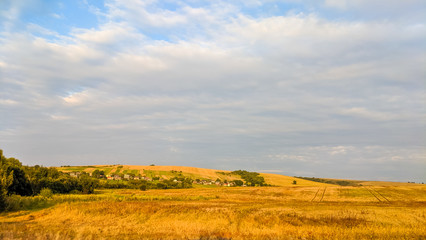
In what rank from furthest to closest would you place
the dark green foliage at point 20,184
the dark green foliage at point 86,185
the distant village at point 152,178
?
the distant village at point 152,178
the dark green foliage at point 86,185
the dark green foliage at point 20,184

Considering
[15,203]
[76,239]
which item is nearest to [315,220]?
[76,239]

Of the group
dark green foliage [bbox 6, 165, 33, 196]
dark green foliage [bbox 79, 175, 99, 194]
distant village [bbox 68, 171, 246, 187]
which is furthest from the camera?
distant village [bbox 68, 171, 246, 187]

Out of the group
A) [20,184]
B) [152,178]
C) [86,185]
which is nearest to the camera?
[20,184]

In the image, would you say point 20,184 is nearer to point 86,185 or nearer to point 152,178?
point 86,185

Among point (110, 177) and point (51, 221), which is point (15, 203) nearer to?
point (51, 221)

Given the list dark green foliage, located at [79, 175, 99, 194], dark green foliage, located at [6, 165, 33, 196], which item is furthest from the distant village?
dark green foliage, located at [6, 165, 33, 196]

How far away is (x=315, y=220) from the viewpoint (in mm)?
24812

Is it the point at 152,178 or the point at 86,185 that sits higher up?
the point at 152,178

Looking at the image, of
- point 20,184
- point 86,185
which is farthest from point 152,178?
point 20,184

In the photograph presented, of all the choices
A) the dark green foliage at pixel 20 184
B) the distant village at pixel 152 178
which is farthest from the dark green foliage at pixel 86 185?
the distant village at pixel 152 178

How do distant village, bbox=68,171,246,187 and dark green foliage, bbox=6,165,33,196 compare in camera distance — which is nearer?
dark green foliage, bbox=6,165,33,196

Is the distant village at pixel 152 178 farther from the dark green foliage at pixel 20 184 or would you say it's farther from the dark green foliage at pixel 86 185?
the dark green foliage at pixel 20 184

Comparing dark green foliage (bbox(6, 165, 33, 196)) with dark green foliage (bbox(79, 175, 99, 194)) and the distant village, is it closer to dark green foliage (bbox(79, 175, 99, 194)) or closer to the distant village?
dark green foliage (bbox(79, 175, 99, 194))

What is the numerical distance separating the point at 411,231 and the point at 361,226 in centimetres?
299
